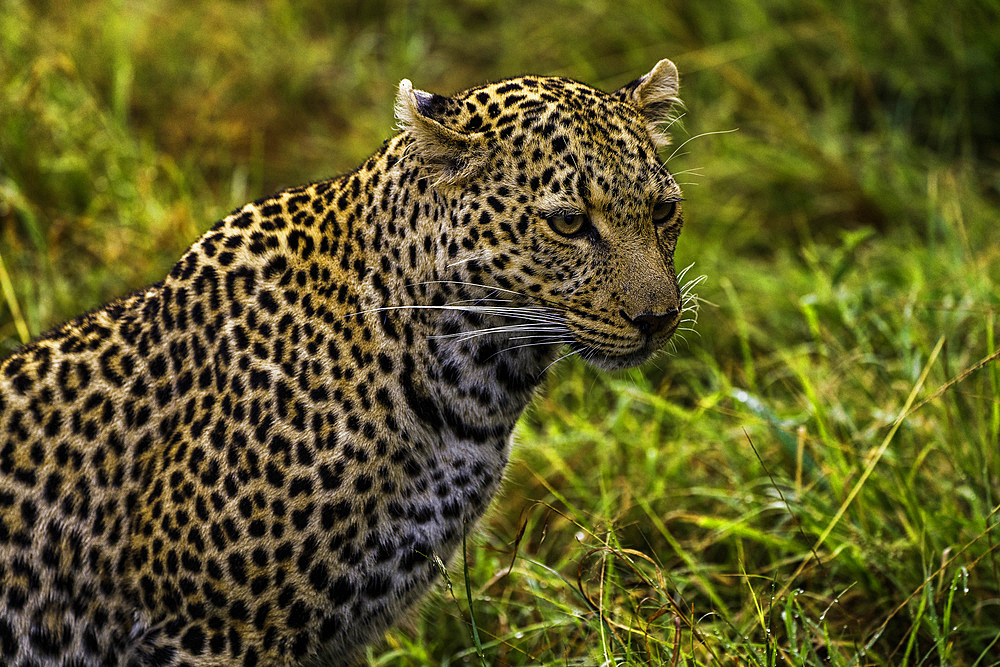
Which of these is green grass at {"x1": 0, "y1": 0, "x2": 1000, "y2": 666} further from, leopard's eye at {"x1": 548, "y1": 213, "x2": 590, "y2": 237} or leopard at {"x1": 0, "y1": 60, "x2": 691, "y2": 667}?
leopard's eye at {"x1": 548, "y1": 213, "x2": 590, "y2": 237}

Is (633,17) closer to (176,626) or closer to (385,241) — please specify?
(385,241)

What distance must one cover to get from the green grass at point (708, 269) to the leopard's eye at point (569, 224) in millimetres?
906

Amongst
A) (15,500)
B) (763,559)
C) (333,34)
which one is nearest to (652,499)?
(763,559)

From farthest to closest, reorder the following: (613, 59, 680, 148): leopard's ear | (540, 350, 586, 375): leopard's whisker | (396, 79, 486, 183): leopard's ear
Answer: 1. (613, 59, 680, 148): leopard's ear
2. (540, 350, 586, 375): leopard's whisker
3. (396, 79, 486, 183): leopard's ear

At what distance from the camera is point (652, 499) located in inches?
200

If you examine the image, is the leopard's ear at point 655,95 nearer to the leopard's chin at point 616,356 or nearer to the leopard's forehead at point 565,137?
the leopard's forehead at point 565,137

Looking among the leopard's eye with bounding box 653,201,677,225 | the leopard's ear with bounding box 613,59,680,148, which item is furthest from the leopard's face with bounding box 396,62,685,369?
the leopard's ear with bounding box 613,59,680,148

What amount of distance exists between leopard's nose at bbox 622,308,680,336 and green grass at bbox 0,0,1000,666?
2.19 ft

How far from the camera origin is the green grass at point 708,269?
4266 millimetres

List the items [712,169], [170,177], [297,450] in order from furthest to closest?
1. [712,169]
2. [170,177]
3. [297,450]

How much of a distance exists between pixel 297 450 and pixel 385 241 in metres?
0.76

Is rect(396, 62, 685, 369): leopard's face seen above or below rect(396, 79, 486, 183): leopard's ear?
below

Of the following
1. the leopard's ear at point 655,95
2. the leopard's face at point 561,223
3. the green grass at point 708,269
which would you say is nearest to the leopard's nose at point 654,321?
the leopard's face at point 561,223

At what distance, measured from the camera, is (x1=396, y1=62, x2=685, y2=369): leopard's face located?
3424mm
